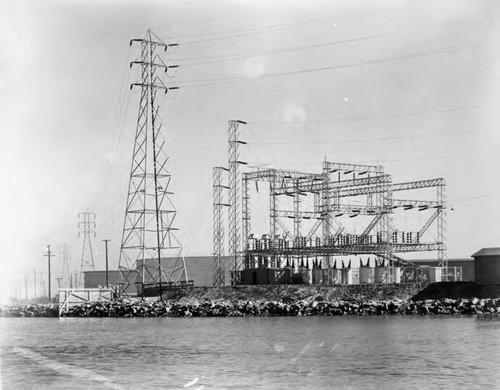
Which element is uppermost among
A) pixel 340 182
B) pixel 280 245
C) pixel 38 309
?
pixel 340 182

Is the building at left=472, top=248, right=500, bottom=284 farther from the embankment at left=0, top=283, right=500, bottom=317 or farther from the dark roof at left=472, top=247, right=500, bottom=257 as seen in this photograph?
the embankment at left=0, top=283, right=500, bottom=317

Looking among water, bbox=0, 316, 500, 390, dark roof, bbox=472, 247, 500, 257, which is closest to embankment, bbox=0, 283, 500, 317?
dark roof, bbox=472, 247, 500, 257

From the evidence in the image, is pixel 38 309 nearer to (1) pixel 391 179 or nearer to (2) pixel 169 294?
(2) pixel 169 294

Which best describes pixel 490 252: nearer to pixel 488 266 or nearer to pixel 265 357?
pixel 488 266

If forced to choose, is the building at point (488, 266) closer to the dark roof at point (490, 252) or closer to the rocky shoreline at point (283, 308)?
the dark roof at point (490, 252)

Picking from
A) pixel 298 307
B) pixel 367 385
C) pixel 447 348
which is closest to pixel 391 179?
pixel 298 307

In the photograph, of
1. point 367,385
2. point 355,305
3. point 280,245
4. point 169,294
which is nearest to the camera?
point 367,385
